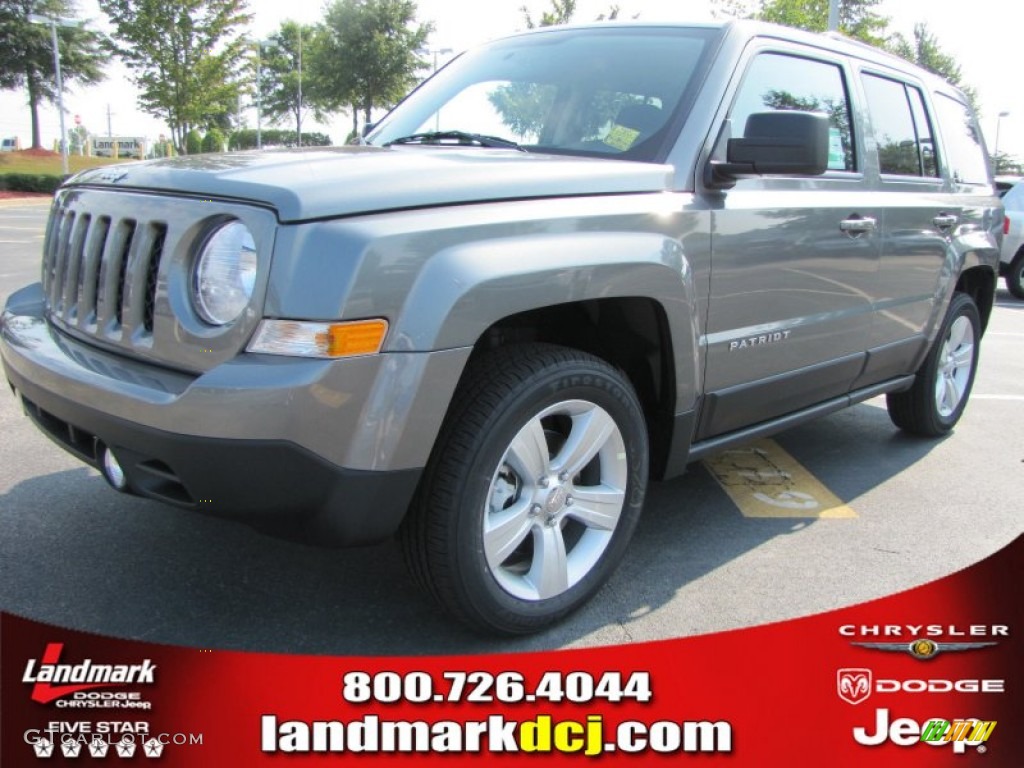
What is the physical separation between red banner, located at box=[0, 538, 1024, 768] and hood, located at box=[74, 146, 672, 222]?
105 centimetres

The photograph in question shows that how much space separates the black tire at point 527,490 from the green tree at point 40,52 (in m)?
40.6

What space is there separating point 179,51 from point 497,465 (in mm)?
31983

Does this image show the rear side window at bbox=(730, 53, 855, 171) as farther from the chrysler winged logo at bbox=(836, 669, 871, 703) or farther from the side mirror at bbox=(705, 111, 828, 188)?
the chrysler winged logo at bbox=(836, 669, 871, 703)

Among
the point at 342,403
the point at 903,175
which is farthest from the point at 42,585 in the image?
the point at 903,175

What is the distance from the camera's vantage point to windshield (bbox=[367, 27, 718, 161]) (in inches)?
118

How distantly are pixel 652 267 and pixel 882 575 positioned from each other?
4.63 ft

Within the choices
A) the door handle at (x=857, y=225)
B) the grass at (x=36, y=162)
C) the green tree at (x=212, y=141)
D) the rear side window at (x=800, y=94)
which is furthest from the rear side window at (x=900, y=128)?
the grass at (x=36, y=162)

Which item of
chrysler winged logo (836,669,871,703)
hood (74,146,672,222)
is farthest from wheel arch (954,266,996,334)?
chrysler winged logo (836,669,871,703)

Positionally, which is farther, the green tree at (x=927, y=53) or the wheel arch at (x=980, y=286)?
the green tree at (x=927, y=53)

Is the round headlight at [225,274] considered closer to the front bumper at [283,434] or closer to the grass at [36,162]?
the front bumper at [283,434]

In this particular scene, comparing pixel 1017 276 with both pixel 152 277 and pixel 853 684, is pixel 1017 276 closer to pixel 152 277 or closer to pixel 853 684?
pixel 853 684

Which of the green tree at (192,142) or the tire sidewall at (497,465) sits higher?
the green tree at (192,142)

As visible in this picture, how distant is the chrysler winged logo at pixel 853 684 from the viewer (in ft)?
6.85

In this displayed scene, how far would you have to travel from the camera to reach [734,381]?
308cm
